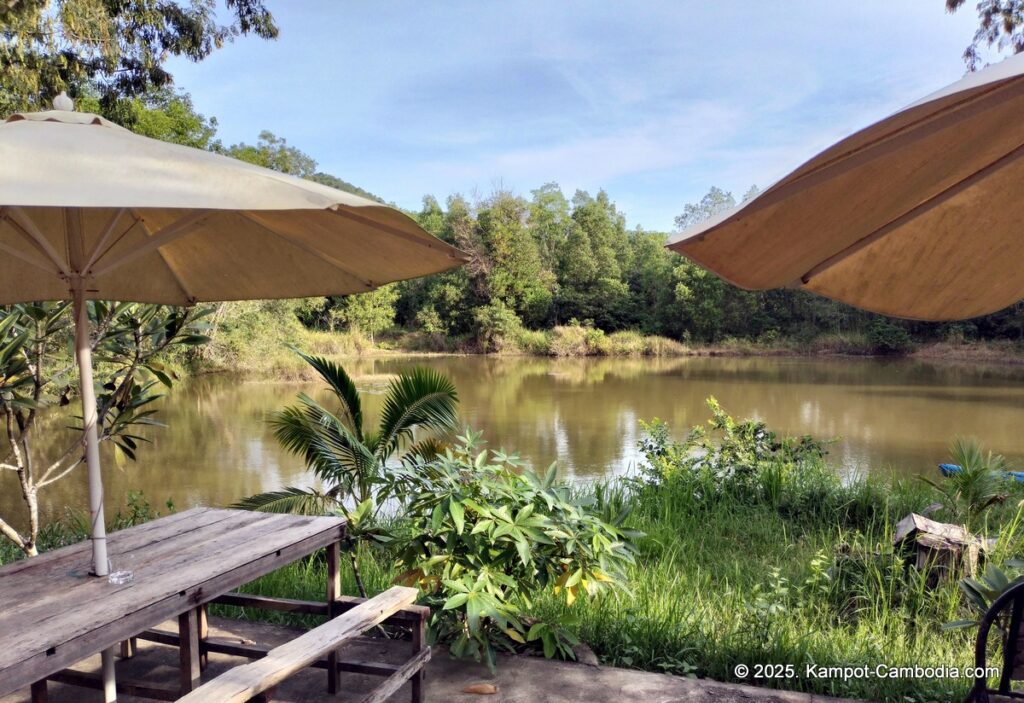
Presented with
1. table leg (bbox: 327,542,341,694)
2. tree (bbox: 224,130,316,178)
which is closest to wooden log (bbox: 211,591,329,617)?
table leg (bbox: 327,542,341,694)

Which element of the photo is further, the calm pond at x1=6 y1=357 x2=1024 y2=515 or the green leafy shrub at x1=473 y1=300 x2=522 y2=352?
the green leafy shrub at x1=473 y1=300 x2=522 y2=352

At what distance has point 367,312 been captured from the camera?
25.3 meters

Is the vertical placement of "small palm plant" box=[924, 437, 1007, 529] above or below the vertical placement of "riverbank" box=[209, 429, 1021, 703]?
above

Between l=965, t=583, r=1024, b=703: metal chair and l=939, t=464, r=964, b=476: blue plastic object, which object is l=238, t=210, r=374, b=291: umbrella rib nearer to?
l=965, t=583, r=1024, b=703: metal chair

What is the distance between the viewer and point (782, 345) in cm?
2664

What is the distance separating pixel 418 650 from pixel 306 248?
1.28 m

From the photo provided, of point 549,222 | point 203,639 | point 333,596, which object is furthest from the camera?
point 549,222

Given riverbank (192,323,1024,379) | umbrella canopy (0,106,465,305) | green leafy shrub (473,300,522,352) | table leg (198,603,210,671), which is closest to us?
umbrella canopy (0,106,465,305)

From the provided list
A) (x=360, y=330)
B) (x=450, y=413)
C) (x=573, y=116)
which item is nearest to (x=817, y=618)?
(x=450, y=413)

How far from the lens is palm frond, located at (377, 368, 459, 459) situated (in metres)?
4.23

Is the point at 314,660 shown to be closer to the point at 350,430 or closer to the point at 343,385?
the point at 343,385

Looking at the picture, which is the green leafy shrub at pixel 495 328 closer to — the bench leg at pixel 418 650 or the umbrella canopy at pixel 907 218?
the bench leg at pixel 418 650

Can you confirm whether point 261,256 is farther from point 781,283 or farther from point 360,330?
point 360,330

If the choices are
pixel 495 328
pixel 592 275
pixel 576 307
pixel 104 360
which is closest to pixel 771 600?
pixel 104 360
